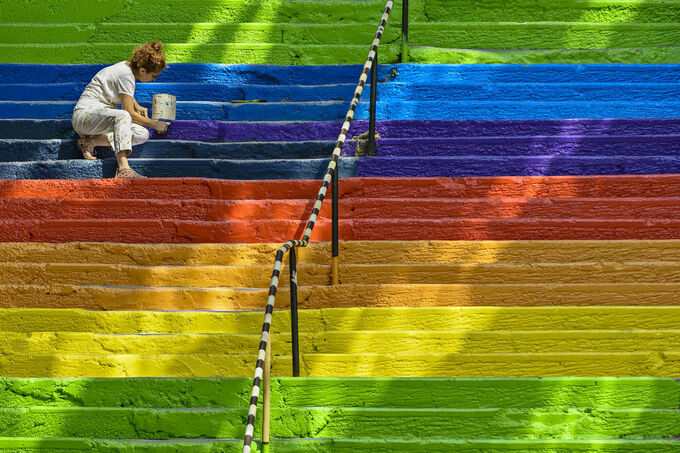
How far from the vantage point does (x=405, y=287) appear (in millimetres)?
5184

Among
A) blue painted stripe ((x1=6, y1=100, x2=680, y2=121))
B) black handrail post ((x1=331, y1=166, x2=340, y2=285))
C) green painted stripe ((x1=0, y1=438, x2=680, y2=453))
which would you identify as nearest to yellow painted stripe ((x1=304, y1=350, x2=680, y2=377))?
green painted stripe ((x1=0, y1=438, x2=680, y2=453))

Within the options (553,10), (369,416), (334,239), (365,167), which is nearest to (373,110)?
(365,167)

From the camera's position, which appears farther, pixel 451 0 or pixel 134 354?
pixel 451 0

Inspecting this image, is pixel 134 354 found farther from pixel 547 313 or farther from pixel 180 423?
pixel 547 313

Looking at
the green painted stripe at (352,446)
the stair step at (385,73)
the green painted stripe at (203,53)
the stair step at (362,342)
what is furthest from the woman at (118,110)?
the green painted stripe at (352,446)

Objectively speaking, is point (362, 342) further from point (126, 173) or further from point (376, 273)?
point (126, 173)

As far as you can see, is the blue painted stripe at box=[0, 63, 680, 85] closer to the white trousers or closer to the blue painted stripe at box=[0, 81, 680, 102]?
the blue painted stripe at box=[0, 81, 680, 102]

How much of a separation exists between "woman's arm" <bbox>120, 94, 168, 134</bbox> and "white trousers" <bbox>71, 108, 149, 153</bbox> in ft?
0.31

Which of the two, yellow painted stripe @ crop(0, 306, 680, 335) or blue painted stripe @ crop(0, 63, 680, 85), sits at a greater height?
blue painted stripe @ crop(0, 63, 680, 85)

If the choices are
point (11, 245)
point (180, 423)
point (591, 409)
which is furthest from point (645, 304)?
point (11, 245)

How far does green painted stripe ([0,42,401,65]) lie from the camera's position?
8562mm

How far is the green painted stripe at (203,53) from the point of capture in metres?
8.56

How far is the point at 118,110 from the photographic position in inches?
270

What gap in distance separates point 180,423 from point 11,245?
2.12 metres
